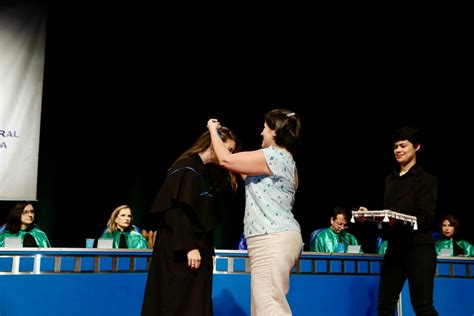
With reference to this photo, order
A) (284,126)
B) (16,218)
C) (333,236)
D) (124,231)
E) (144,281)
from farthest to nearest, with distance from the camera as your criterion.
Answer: (333,236) < (124,231) < (16,218) < (144,281) < (284,126)

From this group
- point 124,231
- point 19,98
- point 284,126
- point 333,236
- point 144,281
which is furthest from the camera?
point 333,236

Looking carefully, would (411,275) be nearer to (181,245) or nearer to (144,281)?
(181,245)

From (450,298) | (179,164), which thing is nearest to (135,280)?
(179,164)

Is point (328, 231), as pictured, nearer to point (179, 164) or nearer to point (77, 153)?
point (77, 153)

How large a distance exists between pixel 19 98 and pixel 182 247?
3204 millimetres

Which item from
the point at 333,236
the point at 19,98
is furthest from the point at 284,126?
the point at 333,236

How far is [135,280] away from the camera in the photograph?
12.9 feet

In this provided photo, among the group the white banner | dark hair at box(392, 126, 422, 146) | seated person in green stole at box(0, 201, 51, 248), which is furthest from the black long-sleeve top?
seated person in green stole at box(0, 201, 51, 248)

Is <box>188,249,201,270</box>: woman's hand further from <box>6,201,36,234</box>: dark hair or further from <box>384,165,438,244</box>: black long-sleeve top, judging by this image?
<box>6,201,36,234</box>: dark hair

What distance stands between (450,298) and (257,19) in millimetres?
4154

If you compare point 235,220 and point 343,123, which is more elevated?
point 343,123

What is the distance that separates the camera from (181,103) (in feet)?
25.5

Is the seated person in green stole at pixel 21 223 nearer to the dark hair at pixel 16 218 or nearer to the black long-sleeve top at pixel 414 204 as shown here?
the dark hair at pixel 16 218

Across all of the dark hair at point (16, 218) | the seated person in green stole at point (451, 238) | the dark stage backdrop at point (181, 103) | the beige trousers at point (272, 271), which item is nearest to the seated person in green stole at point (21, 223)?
the dark hair at point (16, 218)
